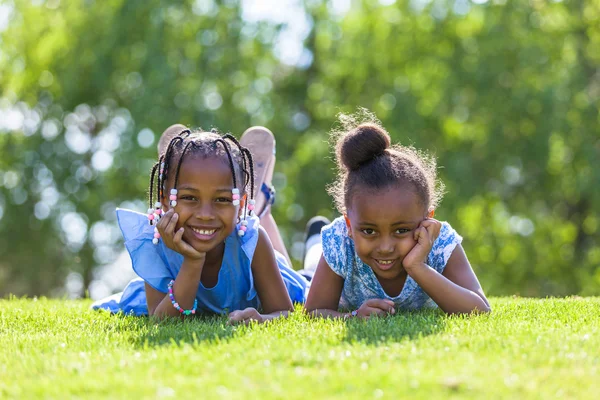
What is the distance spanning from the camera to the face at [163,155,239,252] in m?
5.09

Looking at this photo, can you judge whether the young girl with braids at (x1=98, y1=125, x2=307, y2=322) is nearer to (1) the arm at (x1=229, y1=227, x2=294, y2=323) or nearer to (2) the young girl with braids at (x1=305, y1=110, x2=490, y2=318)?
(1) the arm at (x1=229, y1=227, x2=294, y2=323)

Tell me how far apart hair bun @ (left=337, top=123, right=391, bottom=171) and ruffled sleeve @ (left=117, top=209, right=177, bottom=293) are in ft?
4.90

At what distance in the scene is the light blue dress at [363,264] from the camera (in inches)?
213

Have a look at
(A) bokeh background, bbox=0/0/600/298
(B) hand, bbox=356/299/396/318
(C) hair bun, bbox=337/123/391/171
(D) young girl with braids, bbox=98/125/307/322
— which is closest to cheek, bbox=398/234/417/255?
(B) hand, bbox=356/299/396/318

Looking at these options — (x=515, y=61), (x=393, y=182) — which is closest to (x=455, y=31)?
(x=515, y=61)

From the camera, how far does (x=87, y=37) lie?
2494cm

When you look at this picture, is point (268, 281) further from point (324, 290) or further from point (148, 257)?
point (148, 257)

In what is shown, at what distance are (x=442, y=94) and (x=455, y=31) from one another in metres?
2.98

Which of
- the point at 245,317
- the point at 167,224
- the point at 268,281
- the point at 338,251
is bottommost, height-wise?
the point at 245,317

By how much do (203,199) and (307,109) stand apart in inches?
896

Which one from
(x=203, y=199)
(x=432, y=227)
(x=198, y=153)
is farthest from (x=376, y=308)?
(x=198, y=153)

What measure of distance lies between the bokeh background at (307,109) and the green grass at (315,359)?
1857 cm

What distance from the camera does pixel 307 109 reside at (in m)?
27.6

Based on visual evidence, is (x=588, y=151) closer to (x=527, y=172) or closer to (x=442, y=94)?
(x=527, y=172)
